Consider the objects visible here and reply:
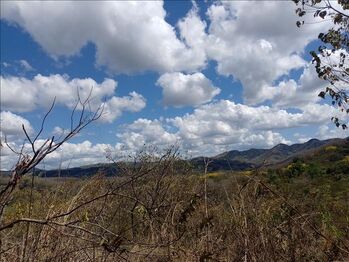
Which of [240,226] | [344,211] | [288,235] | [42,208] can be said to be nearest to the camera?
[42,208]

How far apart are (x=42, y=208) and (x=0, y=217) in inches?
61.5

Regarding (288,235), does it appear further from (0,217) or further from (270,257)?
(0,217)

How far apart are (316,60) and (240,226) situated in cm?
1036

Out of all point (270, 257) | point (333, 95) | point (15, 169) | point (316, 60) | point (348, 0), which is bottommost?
point (270, 257)

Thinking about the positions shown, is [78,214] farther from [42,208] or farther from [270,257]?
→ [270,257]

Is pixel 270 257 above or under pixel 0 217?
under

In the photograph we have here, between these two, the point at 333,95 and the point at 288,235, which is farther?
the point at 333,95

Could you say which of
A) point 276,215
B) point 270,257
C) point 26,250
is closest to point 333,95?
point 276,215

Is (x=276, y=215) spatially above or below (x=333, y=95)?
below

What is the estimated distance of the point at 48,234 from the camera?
4574 millimetres

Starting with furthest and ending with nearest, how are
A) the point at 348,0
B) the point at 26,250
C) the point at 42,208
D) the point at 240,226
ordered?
the point at 348,0 < the point at 240,226 < the point at 42,208 < the point at 26,250

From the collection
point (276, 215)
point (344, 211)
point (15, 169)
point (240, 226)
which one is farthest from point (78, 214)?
point (344, 211)

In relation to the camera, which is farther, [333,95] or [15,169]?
[333,95]

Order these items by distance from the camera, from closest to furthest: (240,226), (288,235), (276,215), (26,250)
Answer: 1. (26,250)
2. (240,226)
3. (288,235)
4. (276,215)
